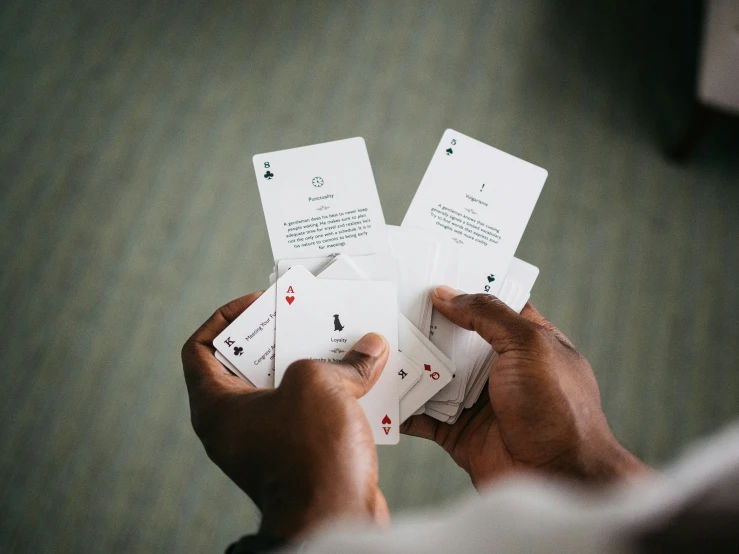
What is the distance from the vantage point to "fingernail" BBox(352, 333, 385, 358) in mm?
1071

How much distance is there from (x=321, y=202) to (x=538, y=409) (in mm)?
748

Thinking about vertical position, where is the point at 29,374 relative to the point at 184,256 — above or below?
below

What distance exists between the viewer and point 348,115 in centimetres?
189

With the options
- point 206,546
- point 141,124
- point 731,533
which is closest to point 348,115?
point 141,124

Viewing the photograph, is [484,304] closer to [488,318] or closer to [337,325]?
[488,318]

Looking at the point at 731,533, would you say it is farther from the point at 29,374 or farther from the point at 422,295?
the point at 29,374

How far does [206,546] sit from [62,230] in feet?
3.59

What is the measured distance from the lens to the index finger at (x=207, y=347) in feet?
3.66

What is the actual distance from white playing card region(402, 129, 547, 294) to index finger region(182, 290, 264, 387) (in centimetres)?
49

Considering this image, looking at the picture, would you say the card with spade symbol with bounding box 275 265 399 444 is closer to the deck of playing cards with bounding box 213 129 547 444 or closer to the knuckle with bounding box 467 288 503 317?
the deck of playing cards with bounding box 213 129 547 444

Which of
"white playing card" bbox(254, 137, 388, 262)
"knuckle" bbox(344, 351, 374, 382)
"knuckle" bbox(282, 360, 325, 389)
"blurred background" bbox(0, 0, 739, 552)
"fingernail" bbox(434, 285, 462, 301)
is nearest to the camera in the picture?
"knuckle" bbox(282, 360, 325, 389)

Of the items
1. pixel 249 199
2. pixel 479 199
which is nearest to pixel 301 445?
pixel 479 199

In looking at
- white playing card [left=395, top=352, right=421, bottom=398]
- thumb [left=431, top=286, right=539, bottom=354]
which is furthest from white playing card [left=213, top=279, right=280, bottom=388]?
thumb [left=431, top=286, right=539, bottom=354]

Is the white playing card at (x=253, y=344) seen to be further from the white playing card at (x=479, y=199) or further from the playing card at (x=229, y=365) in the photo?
the white playing card at (x=479, y=199)
